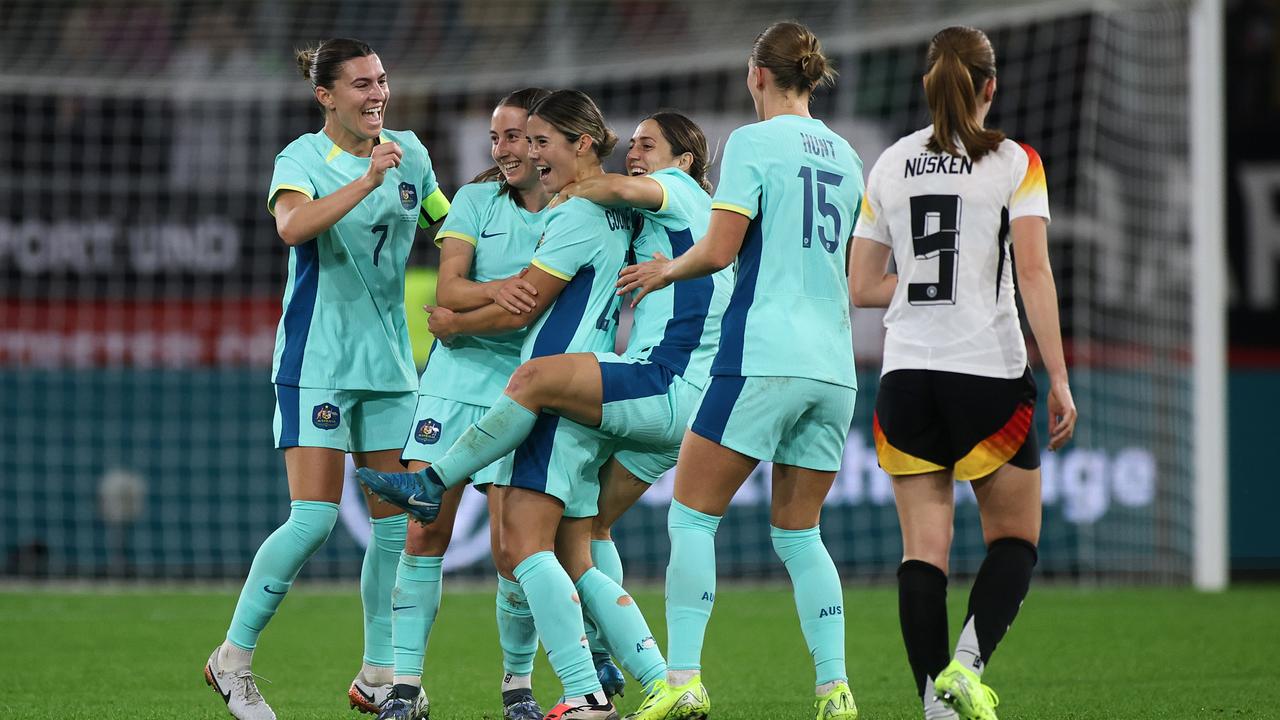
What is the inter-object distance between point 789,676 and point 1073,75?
676 centimetres

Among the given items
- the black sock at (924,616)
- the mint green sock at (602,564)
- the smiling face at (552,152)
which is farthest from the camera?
the mint green sock at (602,564)

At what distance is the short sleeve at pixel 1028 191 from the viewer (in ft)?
12.7

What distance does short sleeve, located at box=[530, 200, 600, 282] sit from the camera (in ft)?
14.4

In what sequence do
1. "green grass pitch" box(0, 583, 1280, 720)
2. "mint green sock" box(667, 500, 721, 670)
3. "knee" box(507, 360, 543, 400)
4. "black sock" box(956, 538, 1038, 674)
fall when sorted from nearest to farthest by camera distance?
"black sock" box(956, 538, 1038, 674) < "knee" box(507, 360, 543, 400) < "mint green sock" box(667, 500, 721, 670) < "green grass pitch" box(0, 583, 1280, 720)

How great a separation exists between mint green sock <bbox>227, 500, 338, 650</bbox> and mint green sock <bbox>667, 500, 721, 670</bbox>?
110 centimetres

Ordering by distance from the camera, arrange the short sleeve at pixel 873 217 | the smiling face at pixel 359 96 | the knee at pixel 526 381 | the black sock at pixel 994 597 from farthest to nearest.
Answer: the smiling face at pixel 359 96 < the knee at pixel 526 381 < the short sleeve at pixel 873 217 < the black sock at pixel 994 597

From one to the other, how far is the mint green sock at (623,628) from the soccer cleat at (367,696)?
808 millimetres

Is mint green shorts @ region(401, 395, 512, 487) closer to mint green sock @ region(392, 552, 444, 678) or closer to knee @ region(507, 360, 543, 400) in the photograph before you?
mint green sock @ region(392, 552, 444, 678)

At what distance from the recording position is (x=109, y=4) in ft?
41.9

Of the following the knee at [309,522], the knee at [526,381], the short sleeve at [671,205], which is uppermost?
the short sleeve at [671,205]

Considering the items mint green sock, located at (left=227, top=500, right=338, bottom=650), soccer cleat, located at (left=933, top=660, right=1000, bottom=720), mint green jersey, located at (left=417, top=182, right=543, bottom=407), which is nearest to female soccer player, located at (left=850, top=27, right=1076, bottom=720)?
soccer cleat, located at (left=933, top=660, right=1000, bottom=720)

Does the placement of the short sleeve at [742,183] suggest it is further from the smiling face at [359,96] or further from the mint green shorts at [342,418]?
the mint green shorts at [342,418]

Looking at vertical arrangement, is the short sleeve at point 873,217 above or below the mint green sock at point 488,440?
above

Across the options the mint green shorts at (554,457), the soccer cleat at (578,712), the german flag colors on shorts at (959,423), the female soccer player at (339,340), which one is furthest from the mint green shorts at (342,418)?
the german flag colors on shorts at (959,423)
